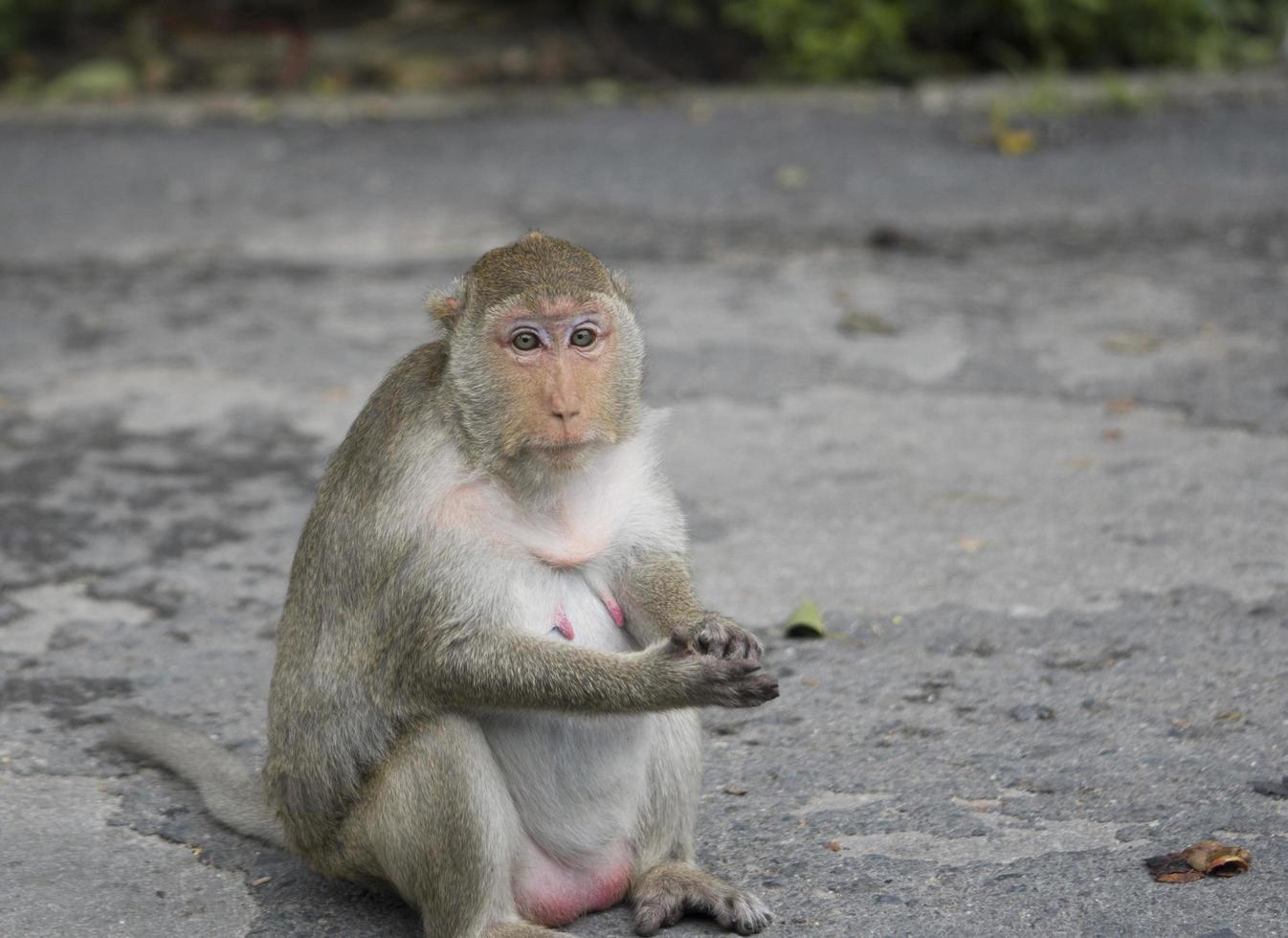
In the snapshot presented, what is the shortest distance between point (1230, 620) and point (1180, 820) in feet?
3.00

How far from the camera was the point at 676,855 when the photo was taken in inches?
119

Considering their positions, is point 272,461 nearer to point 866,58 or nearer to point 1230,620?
point 1230,620

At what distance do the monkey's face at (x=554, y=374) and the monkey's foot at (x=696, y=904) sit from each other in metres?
0.72

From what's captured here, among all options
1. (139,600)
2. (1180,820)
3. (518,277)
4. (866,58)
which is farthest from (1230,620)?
(866,58)

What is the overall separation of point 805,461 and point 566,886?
228cm

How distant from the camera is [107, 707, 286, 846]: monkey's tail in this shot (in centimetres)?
324

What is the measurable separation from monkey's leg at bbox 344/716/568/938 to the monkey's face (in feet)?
1.48

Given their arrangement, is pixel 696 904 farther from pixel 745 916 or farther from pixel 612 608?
pixel 612 608

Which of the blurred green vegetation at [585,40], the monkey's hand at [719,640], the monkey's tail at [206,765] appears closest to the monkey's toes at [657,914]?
the monkey's hand at [719,640]

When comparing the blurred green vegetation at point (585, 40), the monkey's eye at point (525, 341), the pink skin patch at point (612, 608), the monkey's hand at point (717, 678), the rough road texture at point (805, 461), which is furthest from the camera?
the blurred green vegetation at point (585, 40)

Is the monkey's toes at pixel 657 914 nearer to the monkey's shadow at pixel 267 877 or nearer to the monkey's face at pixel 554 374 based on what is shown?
the monkey's shadow at pixel 267 877

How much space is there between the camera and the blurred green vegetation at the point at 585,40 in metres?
8.26

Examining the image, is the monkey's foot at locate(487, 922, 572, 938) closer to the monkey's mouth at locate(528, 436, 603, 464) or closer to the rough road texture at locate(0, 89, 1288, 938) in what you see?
the rough road texture at locate(0, 89, 1288, 938)

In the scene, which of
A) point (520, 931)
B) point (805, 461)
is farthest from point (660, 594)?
point (805, 461)
